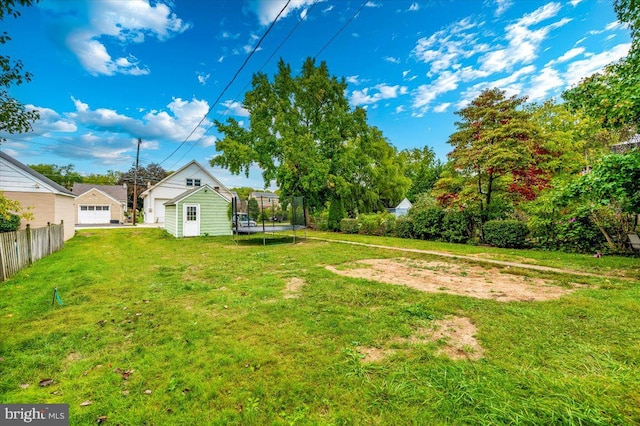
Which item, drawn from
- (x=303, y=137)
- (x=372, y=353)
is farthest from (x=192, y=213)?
(x=372, y=353)

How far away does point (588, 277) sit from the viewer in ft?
18.9

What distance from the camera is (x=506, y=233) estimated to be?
10516mm

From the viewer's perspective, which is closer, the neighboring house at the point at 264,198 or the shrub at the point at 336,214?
the neighboring house at the point at 264,198

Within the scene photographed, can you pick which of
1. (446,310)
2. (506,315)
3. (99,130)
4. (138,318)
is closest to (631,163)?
(506,315)

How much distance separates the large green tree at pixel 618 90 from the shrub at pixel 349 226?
12.6m

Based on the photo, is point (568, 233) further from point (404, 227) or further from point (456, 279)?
point (404, 227)

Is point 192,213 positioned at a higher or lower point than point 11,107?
lower

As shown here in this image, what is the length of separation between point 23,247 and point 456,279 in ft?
37.1

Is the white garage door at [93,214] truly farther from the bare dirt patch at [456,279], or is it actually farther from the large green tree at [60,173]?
the bare dirt patch at [456,279]

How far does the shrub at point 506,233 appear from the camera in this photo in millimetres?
10219

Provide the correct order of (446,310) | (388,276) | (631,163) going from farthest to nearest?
(388,276) < (631,163) < (446,310)

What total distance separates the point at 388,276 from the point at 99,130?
2523cm

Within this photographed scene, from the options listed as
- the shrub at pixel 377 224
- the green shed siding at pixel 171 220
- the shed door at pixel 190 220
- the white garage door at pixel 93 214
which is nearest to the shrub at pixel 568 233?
the shrub at pixel 377 224

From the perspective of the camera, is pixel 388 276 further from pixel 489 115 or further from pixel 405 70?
pixel 405 70
